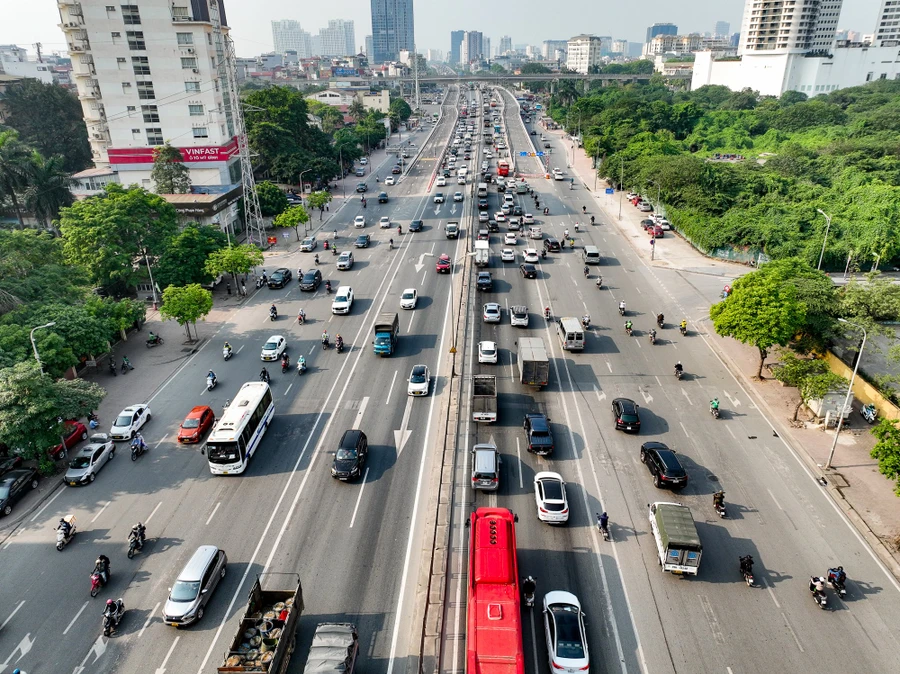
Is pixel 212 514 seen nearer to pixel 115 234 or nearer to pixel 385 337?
pixel 385 337

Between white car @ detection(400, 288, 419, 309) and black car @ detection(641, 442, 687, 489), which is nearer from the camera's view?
black car @ detection(641, 442, 687, 489)

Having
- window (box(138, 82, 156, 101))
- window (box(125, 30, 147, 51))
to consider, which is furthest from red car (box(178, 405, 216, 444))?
window (box(125, 30, 147, 51))

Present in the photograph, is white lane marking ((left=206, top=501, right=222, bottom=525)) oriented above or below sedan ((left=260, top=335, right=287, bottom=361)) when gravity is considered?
below

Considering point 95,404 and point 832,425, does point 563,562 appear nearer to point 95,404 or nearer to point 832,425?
point 832,425

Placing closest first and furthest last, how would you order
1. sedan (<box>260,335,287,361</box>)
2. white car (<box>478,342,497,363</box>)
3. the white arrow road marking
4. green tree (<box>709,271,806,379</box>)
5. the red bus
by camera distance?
the red bus, the white arrow road marking, green tree (<box>709,271,806,379</box>), white car (<box>478,342,497,363</box>), sedan (<box>260,335,287,361</box>)

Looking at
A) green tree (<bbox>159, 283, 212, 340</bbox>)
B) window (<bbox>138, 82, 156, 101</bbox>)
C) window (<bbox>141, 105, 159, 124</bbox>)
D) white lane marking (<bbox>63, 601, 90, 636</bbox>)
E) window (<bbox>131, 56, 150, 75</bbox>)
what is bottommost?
white lane marking (<bbox>63, 601, 90, 636</bbox>)

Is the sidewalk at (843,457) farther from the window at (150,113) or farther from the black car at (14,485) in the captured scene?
the window at (150,113)

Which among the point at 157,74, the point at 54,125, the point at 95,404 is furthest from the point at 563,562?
the point at 54,125

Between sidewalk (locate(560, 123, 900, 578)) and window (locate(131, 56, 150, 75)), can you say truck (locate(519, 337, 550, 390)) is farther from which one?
window (locate(131, 56, 150, 75))
